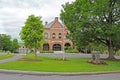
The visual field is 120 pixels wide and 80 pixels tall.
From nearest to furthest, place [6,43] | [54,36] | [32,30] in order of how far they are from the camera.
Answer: [32,30], [54,36], [6,43]

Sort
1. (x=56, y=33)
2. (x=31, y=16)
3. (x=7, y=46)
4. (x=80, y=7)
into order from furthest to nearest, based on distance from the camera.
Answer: (x=7, y=46), (x=56, y=33), (x=80, y=7), (x=31, y=16)

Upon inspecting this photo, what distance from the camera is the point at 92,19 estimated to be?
3219cm

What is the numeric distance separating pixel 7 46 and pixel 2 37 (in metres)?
4.41

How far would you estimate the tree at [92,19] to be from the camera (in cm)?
3136

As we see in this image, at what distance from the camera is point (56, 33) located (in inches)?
3221

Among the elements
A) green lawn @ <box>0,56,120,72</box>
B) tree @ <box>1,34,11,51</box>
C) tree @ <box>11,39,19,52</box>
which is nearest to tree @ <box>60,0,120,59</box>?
green lawn @ <box>0,56,120,72</box>

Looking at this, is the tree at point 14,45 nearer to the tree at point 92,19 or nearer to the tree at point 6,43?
the tree at point 6,43

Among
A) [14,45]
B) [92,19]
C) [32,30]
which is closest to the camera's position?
[32,30]

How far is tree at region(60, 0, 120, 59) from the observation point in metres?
31.4

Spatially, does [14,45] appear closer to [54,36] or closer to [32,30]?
[54,36]

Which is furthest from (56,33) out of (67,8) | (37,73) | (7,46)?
(37,73)

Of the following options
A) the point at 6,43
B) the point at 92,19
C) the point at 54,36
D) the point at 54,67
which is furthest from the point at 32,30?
the point at 6,43

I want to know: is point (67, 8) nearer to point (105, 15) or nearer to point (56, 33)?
point (105, 15)

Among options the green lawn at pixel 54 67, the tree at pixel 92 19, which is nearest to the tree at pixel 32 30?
the tree at pixel 92 19
